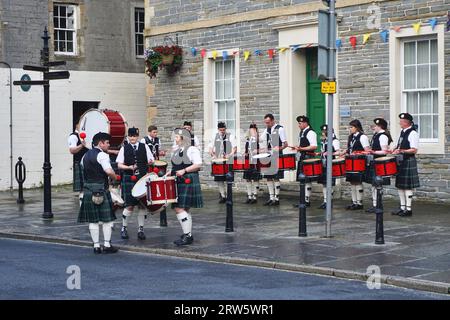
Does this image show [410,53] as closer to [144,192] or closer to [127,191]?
[127,191]

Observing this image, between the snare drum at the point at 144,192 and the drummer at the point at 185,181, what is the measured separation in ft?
0.85

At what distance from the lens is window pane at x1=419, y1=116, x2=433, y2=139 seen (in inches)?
744

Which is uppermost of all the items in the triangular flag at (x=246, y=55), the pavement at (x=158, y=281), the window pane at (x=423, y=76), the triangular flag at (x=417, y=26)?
the triangular flag at (x=417, y=26)

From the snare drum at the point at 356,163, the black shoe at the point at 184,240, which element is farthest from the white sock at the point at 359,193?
the black shoe at the point at 184,240

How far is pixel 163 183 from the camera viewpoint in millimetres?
13664

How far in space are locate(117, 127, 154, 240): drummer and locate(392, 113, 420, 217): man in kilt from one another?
4933 millimetres

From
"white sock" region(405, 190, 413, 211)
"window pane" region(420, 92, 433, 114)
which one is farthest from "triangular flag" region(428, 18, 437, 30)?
"white sock" region(405, 190, 413, 211)

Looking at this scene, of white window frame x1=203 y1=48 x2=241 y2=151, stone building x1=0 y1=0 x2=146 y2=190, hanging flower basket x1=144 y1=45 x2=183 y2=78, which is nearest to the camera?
white window frame x1=203 y1=48 x2=241 y2=151

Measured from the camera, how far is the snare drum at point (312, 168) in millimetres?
18047

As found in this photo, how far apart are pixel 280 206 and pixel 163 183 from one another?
6069 mm

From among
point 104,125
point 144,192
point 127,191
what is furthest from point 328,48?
point 104,125

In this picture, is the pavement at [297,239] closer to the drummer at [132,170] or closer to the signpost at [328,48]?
the drummer at [132,170]

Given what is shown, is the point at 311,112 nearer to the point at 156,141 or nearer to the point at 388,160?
the point at 156,141

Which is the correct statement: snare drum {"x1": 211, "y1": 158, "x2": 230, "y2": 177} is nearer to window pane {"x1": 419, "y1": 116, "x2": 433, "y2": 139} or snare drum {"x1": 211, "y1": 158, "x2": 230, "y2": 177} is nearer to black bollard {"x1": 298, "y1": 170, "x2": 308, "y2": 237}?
window pane {"x1": 419, "y1": 116, "x2": 433, "y2": 139}
